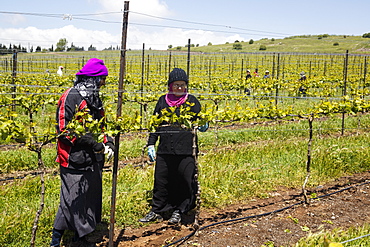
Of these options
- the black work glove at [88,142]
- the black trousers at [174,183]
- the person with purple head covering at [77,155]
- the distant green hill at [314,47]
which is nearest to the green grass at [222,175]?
the black trousers at [174,183]

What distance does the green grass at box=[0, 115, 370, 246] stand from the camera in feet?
12.8

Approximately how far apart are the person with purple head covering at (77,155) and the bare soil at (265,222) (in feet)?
1.61

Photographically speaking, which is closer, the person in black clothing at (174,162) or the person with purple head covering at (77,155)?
the person with purple head covering at (77,155)

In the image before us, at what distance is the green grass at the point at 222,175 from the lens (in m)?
3.91

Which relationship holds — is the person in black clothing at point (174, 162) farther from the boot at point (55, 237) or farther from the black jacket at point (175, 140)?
the boot at point (55, 237)

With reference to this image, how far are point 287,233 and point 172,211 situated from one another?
4.34ft

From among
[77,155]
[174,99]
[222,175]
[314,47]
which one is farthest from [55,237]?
[314,47]

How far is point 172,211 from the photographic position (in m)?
4.33

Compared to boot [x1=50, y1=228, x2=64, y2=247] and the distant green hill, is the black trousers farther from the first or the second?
the distant green hill

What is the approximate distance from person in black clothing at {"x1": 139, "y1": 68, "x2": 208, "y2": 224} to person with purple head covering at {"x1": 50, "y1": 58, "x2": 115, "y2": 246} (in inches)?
33.5

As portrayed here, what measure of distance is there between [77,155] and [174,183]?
51.1 inches

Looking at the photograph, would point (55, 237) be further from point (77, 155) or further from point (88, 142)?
point (88, 142)

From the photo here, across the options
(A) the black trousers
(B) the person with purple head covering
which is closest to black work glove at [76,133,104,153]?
(B) the person with purple head covering

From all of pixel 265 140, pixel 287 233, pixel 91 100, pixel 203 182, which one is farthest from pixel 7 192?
pixel 265 140
